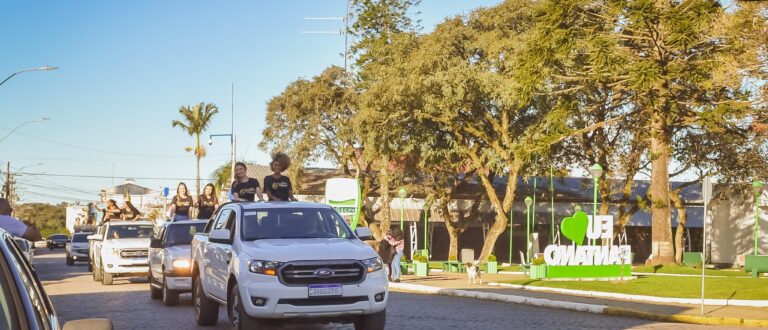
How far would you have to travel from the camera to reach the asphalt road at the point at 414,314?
15.0 metres

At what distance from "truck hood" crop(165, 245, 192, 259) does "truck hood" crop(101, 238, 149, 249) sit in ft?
24.7

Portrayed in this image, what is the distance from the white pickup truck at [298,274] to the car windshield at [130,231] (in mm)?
15925

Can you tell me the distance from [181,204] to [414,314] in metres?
6.78

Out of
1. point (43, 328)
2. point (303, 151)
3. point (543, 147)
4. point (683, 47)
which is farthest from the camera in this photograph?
point (303, 151)

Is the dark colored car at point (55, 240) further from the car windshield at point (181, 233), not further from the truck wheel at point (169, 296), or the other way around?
the truck wheel at point (169, 296)

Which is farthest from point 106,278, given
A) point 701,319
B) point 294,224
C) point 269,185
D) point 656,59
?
point 656,59

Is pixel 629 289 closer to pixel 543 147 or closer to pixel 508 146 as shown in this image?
pixel 543 147

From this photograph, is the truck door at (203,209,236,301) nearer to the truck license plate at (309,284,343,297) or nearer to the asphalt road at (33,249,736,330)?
the asphalt road at (33,249,736,330)

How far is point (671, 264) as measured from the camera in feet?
119

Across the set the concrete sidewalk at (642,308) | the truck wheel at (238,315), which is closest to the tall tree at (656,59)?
the concrete sidewalk at (642,308)

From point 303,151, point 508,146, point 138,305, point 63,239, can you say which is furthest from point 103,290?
point 63,239

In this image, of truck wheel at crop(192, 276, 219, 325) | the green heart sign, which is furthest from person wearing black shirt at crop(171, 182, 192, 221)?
the green heart sign

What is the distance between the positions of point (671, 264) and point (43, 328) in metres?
34.9

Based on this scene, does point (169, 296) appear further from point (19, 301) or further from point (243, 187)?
point (19, 301)
